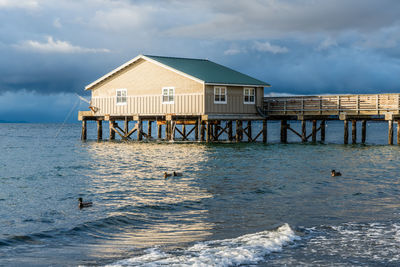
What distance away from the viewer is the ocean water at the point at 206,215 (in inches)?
399

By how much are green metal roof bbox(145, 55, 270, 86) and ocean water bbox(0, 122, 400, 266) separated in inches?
542

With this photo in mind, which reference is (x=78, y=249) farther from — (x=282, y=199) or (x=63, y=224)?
(x=282, y=199)

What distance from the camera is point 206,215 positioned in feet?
47.0

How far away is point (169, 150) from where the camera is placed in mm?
37219

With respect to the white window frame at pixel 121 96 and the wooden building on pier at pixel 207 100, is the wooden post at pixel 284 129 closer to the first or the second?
the wooden building on pier at pixel 207 100

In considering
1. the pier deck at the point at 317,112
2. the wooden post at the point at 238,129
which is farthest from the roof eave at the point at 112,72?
the wooden post at the point at 238,129

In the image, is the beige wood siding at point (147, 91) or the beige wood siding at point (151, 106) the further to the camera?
the beige wood siding at point (147, 91)

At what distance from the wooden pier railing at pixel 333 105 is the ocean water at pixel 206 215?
396 inches

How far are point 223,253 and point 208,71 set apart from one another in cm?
3404

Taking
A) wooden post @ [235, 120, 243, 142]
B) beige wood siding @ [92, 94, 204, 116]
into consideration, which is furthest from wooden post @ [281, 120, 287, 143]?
beige wood siding @ [92, 94, 204, 116]

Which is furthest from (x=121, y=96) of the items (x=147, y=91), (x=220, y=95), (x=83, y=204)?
(x=83, y=204)

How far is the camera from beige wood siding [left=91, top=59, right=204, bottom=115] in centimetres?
4038

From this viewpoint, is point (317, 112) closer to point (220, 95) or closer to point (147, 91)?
point (220, 95)

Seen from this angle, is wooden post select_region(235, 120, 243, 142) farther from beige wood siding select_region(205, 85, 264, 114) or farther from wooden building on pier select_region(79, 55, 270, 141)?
beige wood siding select_region(205, 85, 264, 114)
